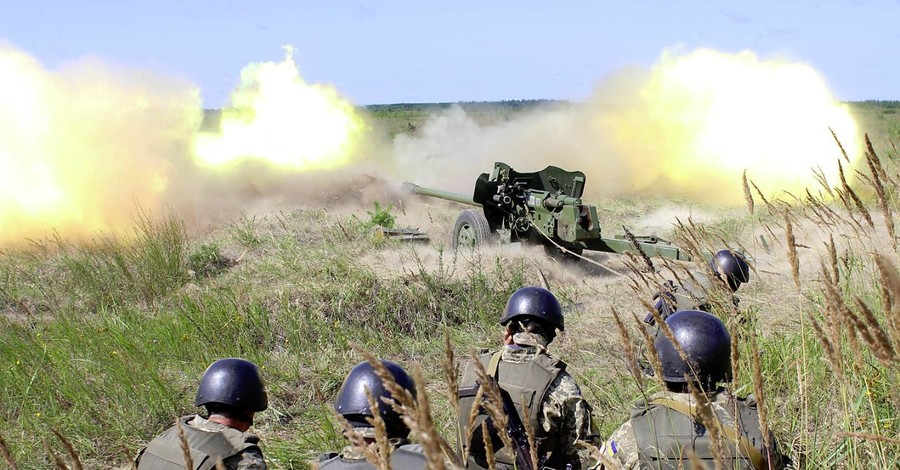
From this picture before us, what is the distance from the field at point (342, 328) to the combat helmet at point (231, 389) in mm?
300

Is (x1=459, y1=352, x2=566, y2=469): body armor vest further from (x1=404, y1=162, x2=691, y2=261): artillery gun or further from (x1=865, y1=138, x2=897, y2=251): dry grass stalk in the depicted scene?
(x1=404, y1=162, x2=691, y2=261): artillery gun

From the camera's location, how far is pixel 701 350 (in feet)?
9.50

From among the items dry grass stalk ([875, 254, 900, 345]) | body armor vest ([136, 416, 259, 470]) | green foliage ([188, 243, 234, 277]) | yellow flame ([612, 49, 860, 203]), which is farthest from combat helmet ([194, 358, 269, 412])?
yellow flame ([612, 49, 860, 203])

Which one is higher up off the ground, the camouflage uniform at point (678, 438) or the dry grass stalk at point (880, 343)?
the dry grass stalk at point (880, 343)

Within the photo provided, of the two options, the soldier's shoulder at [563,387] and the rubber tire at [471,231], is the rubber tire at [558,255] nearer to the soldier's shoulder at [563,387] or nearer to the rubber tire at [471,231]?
the rubber tire at [471,231]

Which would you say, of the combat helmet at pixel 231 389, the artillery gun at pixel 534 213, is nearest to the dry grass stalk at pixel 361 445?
the combat helmet at pixel 231 389

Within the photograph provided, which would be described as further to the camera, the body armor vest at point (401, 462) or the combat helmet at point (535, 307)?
the combat helmet at point (535, 307)

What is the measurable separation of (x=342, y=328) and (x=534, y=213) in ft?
15.4

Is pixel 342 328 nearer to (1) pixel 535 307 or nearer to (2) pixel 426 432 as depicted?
(1) pixel 535 307

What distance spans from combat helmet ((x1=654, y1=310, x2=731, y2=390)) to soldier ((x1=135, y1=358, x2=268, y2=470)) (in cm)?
162

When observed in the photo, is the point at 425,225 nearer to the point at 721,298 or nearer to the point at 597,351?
the point at 597,351

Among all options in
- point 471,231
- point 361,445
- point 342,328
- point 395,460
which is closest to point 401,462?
point 395,460

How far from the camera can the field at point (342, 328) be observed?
2.90 meters

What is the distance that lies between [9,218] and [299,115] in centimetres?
700
